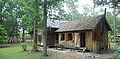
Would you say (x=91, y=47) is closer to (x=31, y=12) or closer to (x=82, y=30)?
(x=82, y=30)

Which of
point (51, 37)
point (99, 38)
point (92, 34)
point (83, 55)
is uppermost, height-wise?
point (92, 34)

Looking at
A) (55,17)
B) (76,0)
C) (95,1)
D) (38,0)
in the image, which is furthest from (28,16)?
(76,0)

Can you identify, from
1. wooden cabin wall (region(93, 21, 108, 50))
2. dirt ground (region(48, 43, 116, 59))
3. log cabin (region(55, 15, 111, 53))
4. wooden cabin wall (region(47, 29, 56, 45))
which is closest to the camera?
dirt ground (region(48, 43, 116, 59))

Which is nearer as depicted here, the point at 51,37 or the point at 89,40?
the point at 89,40

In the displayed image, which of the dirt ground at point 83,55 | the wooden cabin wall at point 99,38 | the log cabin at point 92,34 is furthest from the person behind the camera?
the wooden cabin wall at point 99,38

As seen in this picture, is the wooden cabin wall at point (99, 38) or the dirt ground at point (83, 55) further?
the wooden cabin wall at point (99, 38)

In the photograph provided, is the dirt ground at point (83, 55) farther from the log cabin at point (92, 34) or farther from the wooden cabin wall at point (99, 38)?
the wooden cabin wall at point (99, 38)

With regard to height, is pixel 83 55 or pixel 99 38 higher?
pixel 99 38

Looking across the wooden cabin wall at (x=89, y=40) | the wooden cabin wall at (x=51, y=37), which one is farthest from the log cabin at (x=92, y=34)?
the wooden cabin wall at (x=51, y=37)

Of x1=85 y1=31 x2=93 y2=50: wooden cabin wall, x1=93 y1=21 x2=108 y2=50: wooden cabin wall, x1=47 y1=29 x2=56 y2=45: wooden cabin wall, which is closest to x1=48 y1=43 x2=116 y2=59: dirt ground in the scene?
x1=85 y1=31 x2=93 y2=50: wooden cabin wall

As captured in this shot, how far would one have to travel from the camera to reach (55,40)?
2045 centimetres

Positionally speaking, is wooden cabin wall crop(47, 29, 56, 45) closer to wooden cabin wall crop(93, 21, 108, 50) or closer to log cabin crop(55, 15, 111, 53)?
log cabin crop(55, 15, 111, 53)

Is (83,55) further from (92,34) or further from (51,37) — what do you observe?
(51,37)

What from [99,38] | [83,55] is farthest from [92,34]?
[83,55]
